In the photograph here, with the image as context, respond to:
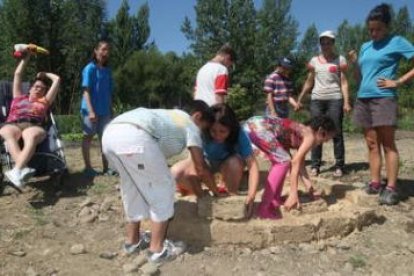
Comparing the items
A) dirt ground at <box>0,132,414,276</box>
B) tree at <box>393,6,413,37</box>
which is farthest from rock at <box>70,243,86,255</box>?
tree at <box>393,6,413,37</box>

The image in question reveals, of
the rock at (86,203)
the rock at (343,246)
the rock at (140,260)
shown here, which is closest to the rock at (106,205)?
the rock at (86,203)

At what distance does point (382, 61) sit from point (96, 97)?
131 inches

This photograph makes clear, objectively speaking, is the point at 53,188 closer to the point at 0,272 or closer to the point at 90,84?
the point at 90,84

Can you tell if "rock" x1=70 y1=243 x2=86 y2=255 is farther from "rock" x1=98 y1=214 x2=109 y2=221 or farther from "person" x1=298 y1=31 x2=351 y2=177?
"person" x1=298 y1=31 x2=351 y2=177

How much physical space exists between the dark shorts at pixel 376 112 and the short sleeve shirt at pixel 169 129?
215cm

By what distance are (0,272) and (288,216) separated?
7.07 ft

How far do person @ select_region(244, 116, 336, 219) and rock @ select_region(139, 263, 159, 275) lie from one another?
104cm

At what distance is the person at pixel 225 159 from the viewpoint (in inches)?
158

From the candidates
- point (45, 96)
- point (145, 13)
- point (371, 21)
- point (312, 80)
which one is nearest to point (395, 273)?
point (371, 21)

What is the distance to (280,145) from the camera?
4.46 meters

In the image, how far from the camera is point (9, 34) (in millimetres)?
24688

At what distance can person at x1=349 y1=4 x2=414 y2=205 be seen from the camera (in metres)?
5.04

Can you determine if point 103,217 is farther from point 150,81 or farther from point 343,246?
point 150,81

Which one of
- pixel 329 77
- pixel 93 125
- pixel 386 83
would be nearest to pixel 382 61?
pixel 386 83
